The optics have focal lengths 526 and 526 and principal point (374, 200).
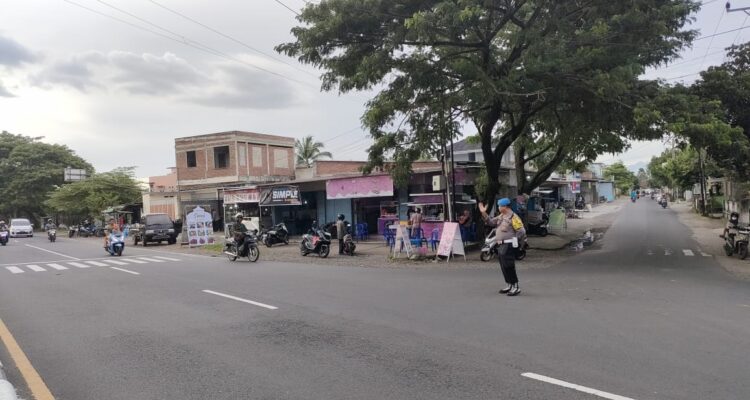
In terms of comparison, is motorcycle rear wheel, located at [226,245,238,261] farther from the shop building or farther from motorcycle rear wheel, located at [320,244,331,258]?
the shop building

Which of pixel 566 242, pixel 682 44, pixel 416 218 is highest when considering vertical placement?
pixel 682 44

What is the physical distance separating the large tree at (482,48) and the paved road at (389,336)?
530 cm

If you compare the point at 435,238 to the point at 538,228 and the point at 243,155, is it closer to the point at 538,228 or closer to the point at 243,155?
the point at 538,228

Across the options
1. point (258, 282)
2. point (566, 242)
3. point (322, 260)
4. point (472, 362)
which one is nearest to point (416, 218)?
point (322, 260)

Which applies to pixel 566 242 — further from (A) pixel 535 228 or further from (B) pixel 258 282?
(B) pixel 258 282

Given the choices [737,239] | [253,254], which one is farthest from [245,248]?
[737,239]

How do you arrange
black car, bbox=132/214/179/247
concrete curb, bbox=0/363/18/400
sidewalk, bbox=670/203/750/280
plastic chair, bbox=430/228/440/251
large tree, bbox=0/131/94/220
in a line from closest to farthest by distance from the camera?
concrete curb, bbox=0/363/18/400
sidewalk, bbox=670/203/750/280
plastic chair, bbox=430/228/440/251
black car, bbox=132/214/179/247
large tree, bbox=0/131/94/220

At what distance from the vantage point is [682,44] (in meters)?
15.8

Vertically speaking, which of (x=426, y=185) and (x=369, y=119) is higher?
(x=369, y=119)

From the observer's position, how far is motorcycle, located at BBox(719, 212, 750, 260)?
1533 centimetres

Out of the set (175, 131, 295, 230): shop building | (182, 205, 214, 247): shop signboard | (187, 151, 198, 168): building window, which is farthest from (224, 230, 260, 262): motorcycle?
(187, 151, 198, 168): building window

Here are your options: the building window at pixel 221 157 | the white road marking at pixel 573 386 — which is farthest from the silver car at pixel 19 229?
the white road marking at pixel 573 386

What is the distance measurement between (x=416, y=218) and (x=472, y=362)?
1270 cm

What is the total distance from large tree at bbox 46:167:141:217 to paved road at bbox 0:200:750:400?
37895mm
